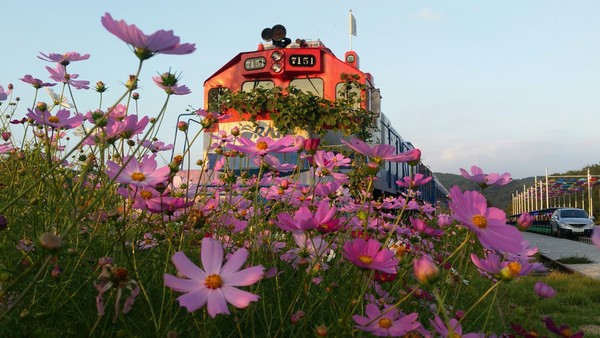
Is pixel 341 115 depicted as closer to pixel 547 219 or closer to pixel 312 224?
pixel 312 224

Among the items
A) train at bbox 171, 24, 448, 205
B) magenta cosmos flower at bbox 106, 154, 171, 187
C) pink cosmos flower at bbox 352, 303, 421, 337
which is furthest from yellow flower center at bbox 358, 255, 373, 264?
train at bbox 171, 24, 448, 205

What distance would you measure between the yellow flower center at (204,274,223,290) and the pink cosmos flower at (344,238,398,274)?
0.77ft

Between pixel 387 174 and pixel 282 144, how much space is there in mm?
7268

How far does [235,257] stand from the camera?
3.19 ft

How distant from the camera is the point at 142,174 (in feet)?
4.00

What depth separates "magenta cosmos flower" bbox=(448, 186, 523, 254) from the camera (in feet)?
3.07

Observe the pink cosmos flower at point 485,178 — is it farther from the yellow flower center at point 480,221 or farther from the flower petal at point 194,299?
the flower petal at point 194,299

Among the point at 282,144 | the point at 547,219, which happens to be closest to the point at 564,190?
the point at 547,219

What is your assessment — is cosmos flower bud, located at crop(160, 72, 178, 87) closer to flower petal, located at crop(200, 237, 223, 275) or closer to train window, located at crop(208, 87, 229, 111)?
flower petal, located at crop(200, 237, 223, 275)

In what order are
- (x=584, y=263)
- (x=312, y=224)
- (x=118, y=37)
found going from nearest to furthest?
(x=118, y=37) < (x=312, y=224) < (x=584, y=263)

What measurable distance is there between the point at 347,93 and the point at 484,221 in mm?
6869

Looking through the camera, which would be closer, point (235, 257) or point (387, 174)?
point (235, 257)

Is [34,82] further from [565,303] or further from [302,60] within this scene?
[302,60]

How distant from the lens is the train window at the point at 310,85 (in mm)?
7991
